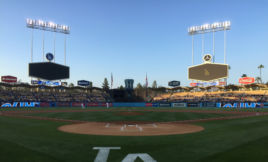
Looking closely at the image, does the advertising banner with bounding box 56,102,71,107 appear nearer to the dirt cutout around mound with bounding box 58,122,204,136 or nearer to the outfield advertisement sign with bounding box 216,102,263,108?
the dirt cutout around mound with bounding box 58,122,204,136

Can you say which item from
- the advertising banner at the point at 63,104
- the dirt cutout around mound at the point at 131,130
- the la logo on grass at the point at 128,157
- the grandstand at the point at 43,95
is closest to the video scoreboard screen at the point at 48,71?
the grandstand at the point at 43,95

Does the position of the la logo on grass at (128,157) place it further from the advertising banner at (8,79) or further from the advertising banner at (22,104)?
the advertising banner at (8,79)

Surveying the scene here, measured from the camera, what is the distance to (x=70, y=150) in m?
8.07

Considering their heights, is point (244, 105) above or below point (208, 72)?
below

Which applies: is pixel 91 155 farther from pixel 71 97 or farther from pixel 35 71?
pixel 71 97

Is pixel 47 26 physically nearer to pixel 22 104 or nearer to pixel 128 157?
pixel 22 104

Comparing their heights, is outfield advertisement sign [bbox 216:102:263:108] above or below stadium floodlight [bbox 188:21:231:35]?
below

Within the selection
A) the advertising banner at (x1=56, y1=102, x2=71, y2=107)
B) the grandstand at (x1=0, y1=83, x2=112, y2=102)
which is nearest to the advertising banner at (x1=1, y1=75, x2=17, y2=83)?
the grandstand at (x1=0, y1=83, x2=112, y2=102)

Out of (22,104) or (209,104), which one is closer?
(22,104)

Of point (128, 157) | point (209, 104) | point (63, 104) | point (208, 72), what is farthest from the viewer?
point (208, 72)

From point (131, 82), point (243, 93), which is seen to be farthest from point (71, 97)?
point (243, 93)

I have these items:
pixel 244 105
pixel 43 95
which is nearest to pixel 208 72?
pixel 244 105

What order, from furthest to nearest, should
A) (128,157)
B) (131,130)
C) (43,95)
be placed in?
(43,95) < (131,130) < (128,157)

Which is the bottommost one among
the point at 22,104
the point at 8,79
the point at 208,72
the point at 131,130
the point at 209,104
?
the point at 209,104
